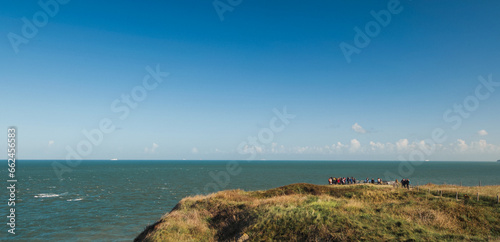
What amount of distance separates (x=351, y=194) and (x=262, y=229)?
19.6 meters

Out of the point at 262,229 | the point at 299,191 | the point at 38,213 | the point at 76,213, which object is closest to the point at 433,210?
the point at 262,229

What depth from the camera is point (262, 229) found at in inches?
870

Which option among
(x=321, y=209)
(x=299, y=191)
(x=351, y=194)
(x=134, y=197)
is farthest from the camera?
(x=134, y=197)

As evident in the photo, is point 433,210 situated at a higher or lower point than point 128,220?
higher

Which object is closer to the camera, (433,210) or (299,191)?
(433,210)

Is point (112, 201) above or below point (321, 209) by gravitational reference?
below

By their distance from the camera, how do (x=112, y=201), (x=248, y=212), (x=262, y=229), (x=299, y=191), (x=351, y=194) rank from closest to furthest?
1. (x=262, y=229)
2. (x=248, y=212)
3. (x=351, y=194)
4. (x=299, y=191)
5. (x=112, y=201)

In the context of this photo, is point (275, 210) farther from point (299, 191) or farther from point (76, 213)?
point (76, 213)

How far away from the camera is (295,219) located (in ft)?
74.2

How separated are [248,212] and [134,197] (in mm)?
40562

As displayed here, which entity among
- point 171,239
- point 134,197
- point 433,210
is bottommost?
point 134,197

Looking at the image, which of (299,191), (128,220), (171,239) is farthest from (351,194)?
(128,220)

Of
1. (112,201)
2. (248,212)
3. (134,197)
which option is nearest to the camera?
(248,212)

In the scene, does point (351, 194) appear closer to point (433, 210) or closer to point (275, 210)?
point (433, 210)
